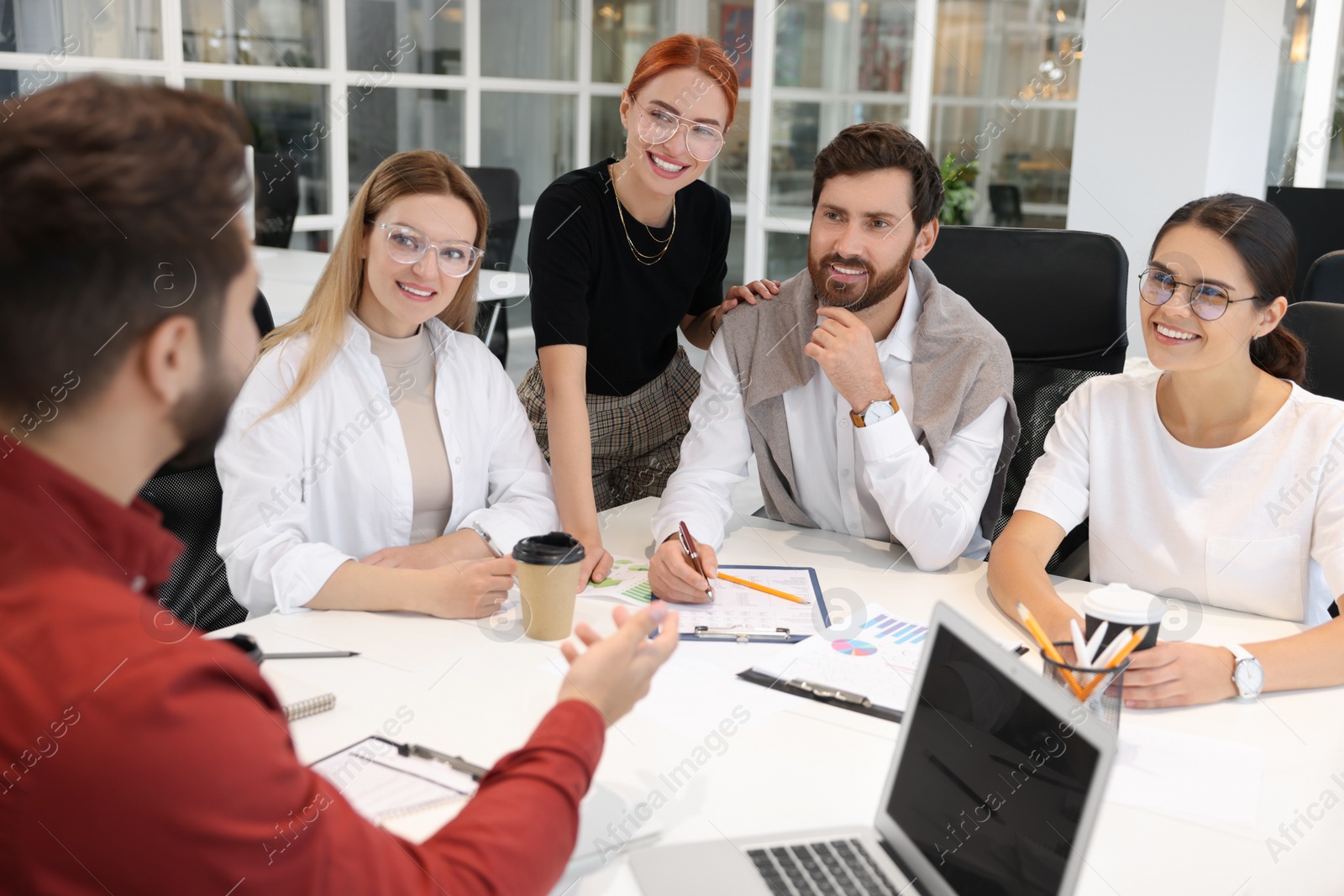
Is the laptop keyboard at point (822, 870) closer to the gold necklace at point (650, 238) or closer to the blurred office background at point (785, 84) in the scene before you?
the gold necklace at point (650, 238)

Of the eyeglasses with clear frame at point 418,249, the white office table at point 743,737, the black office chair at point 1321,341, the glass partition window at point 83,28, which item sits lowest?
the white office table at point 743,737

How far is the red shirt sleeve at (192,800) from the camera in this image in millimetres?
622

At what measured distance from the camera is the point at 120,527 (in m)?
0.70

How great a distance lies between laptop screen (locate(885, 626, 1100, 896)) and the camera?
2.81 ft

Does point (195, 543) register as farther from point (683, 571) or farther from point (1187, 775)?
point (1187, 775)

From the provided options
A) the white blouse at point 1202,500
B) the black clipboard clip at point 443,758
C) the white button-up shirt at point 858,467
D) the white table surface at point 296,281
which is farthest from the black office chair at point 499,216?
the black clipboard clip at point 443,758

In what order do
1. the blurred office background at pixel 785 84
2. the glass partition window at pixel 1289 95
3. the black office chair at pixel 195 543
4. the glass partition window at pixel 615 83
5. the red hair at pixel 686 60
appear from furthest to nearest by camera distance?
the glass partition window at pixel 615 83 → the glass partition window at pixel 1289 95 → the blurred office background at pixel 785 84 → the red hair at pixel 686 60 → the black office chair at pixel 195 543

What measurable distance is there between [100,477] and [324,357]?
114 cm

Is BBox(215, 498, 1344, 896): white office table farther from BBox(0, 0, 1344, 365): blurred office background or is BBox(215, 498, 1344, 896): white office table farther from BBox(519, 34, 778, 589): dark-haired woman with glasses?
BBox(0, 0, 1344, 365): blurred office background

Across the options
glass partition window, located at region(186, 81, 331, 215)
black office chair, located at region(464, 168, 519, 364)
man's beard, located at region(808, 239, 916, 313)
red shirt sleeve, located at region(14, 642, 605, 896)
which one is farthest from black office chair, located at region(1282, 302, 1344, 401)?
glass partition window, located at region(186, 81, 331, 215)

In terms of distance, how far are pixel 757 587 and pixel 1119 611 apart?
1.94 ft

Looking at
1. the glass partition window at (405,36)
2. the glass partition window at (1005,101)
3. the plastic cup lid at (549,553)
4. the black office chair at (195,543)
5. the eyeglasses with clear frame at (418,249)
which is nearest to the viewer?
the plastic cup lid at (549,553)

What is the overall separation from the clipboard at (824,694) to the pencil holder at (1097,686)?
196 mm

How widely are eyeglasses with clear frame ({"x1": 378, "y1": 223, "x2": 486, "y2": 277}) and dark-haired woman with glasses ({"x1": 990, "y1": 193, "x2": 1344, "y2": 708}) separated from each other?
3.35ft
